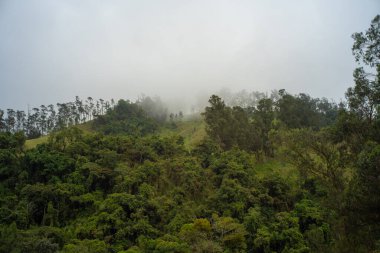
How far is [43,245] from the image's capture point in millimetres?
28172

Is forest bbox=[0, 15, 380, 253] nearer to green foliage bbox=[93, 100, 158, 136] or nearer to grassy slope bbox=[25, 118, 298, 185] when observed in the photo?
grassy slope bbox=[25, 118, 298, 185]

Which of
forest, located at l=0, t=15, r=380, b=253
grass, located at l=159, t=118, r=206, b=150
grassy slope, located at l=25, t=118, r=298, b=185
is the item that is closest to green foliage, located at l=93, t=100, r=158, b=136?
grassy slope, located at l=25, t=118, r=298, b=185

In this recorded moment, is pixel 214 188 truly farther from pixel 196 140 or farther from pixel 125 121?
pixel 125 121

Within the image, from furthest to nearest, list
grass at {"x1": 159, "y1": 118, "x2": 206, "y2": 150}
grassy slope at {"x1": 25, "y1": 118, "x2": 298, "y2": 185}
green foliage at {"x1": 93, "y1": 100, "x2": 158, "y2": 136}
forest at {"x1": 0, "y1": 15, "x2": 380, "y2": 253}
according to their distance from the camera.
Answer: grass at {"x1": 159, "y1": 118, "x2": 206, "y2": 150}
green foliage at {"x1": 93, "y1": 100, "x2": 158, "y2": 136}
grassy slope at {"x1": 25, "y1": 118, "x2": 298, "y2": 185}
forest at {"x1": 0, "y1": 15, "x2": 380, "y2": 253}

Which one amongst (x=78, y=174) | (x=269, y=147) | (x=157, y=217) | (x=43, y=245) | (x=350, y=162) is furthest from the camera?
(x=269, y=147)

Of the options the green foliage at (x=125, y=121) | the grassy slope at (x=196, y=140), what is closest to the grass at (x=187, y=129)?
the grassy slope at (x=196, y=140)

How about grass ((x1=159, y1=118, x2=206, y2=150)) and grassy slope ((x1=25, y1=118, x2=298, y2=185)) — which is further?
grass ((x1=159, y1=118, x2=206, y2=150))

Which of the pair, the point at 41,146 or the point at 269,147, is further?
the point at 269,147

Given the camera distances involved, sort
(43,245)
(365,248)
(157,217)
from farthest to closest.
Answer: (157,217) → (43,245) → (365,248)

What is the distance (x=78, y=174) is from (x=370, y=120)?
113 feet

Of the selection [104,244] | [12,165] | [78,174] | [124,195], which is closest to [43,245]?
[104,244]

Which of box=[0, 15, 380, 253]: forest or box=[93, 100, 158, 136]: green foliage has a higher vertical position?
box=[93, 100, 158, 136]: green foliage

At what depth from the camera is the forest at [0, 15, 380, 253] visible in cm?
1706

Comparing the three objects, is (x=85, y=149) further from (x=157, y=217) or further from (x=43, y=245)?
(x=43, y=245)
